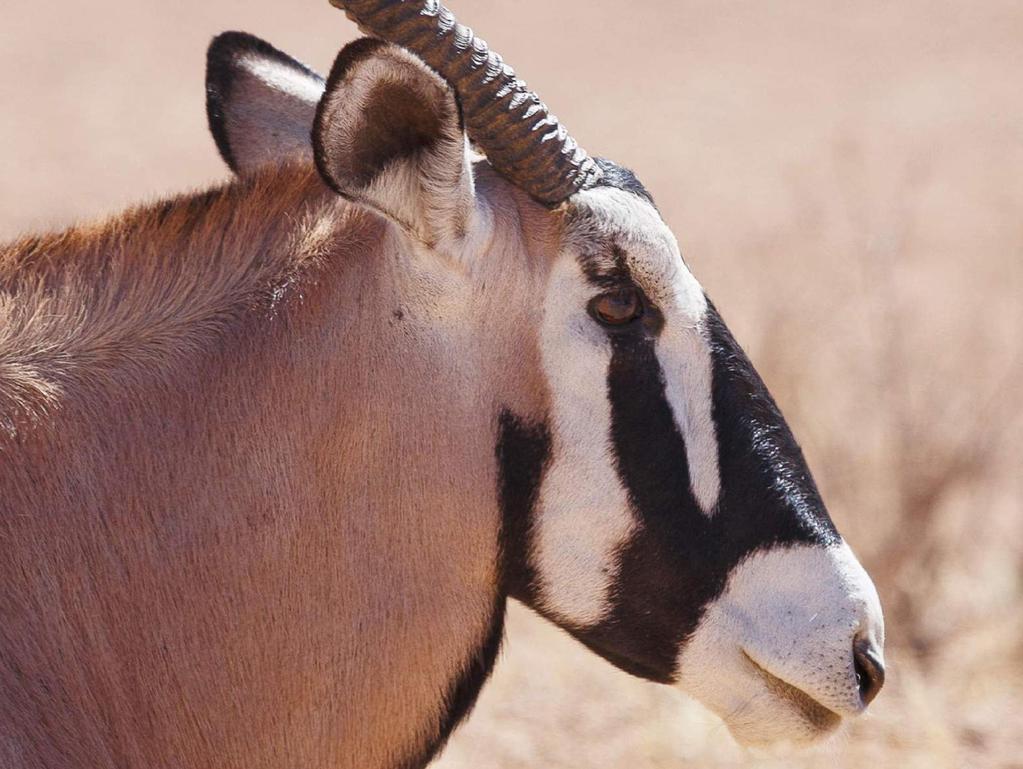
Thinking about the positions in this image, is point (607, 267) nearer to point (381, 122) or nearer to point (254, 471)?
point (381, 122)

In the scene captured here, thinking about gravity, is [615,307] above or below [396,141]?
below

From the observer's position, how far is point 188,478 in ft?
9.84

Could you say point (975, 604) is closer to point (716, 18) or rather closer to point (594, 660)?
point (594, 660)

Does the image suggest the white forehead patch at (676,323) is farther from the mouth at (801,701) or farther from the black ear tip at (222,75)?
the black ear tip at (222,75)

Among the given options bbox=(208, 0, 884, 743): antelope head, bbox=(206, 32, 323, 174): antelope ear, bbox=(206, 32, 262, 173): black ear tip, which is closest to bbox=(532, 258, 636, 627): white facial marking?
bbox=(208, 0, 884, 743): antelope head

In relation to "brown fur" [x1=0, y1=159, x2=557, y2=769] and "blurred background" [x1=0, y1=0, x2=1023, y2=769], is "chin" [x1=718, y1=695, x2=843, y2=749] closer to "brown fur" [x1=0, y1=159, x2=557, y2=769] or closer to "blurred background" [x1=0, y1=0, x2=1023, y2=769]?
"blurred background" [x1=0, y1=0, x2=1023, y2=769]

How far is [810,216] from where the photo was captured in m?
11.5

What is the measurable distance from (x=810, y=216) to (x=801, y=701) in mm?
8639

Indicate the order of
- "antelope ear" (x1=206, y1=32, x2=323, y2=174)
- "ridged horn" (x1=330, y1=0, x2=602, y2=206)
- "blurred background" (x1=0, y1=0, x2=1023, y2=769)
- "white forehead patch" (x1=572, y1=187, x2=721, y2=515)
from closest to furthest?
"ridged horn" (x1=330, y1=0, x2=602, y2=206) < "white forehead patch" (x1=572, y1=187, x2=721, y2=515) < "antelope ear" (x1=206, y1=32, x2=323, y2=174) < "blurred background" (x1=0, y1=0, x2=1023, y2=769)

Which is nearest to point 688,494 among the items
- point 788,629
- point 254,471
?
point 788,629

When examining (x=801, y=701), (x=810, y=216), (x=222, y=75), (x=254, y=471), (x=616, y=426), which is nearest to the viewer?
(x=254, y=471)

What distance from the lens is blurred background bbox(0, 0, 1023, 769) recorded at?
6.80 metres

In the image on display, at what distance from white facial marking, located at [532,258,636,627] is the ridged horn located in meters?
0.19

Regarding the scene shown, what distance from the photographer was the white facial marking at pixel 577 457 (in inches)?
123
